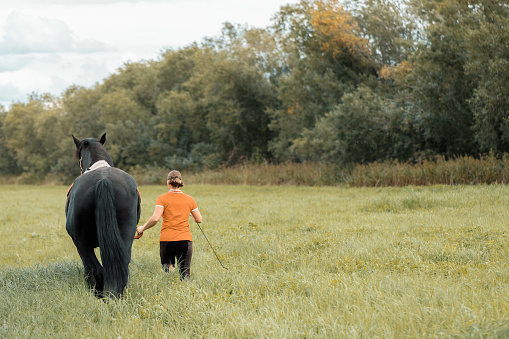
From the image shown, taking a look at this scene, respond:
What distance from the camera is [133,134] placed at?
155 ft

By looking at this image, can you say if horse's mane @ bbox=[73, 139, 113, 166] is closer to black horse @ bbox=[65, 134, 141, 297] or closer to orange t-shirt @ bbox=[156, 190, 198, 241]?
black horse @ bbox=[65, 134, 141, 297]

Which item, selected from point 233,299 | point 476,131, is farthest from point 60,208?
point 476,131

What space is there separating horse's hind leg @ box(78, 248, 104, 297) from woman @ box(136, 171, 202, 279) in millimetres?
757

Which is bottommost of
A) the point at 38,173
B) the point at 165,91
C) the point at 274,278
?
the point at 38,173

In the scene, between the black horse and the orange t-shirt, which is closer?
the black horse

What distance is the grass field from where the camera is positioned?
4.16m

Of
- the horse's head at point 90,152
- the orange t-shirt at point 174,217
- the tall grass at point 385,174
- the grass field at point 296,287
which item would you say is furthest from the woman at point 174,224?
the tall grass at point 385,174

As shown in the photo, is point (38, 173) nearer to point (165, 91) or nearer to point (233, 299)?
point (165, 91)

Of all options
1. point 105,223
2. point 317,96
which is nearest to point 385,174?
point 317,96

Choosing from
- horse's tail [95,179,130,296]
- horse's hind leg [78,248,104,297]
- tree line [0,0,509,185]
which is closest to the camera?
horse's tail [95,179,130,296]

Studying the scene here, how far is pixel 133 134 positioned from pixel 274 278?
43.3m

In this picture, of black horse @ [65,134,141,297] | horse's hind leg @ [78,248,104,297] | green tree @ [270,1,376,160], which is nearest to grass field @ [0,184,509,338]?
horse's hind leg @ [78,248,104,297]

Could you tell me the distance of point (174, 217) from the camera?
20.3 feet

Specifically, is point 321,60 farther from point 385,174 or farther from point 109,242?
point 109,242
